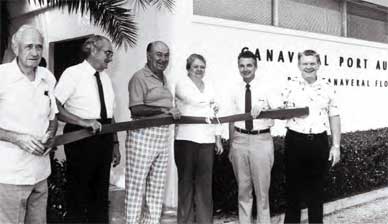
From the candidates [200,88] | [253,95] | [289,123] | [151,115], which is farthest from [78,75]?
[289,123]

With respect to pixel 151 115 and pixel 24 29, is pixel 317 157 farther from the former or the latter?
pixel 24 29

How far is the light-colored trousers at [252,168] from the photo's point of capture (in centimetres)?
426

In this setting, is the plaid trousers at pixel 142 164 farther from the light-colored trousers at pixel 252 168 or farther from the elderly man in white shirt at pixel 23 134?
the elderly man in white shirt at pixel 23 134

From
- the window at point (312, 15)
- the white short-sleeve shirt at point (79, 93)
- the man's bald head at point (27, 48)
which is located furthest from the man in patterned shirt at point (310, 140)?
the window at point (312, 15)

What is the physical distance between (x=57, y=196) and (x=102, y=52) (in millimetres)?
1483

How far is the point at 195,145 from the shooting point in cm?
426

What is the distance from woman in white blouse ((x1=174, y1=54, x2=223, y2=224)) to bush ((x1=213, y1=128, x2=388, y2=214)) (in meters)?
0.77

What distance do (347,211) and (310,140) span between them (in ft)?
6.77

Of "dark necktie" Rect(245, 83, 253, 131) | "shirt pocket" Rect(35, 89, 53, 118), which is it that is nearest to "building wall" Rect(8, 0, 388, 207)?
"dark necktie" Rect(245, 83, 253, 131)

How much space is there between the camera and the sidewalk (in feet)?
16.6

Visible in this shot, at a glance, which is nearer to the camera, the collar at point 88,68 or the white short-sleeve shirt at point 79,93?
the white short-sleeve shirt at point 79,93

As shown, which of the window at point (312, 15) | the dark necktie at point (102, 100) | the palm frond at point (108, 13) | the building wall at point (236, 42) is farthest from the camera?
the window at point (312, 15)

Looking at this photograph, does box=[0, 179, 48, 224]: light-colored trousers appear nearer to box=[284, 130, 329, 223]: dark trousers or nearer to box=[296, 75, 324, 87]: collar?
box=[284, 130, 329, 223]: dark trousers

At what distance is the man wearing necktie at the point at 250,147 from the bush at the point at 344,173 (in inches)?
29.8
